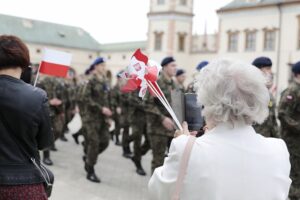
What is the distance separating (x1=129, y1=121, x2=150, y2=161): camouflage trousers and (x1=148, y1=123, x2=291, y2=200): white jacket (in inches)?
251

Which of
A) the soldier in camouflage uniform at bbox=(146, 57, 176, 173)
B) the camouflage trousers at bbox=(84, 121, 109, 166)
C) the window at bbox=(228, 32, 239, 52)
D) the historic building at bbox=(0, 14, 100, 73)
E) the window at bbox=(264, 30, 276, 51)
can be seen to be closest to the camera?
the soldier in camouflage uniform at bbox=(146, 57, 176, 173)

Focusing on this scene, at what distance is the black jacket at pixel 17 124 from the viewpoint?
303cm

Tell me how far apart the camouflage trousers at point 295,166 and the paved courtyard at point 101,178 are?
220cm

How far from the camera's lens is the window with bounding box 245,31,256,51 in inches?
1432

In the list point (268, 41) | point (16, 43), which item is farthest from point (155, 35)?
point (16, 43)

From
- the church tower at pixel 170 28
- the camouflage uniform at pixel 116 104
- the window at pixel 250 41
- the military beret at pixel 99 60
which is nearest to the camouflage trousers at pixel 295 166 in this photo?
the military beret at pixel 99 60

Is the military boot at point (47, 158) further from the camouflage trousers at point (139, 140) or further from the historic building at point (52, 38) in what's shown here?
the historic building at point (52, 38)

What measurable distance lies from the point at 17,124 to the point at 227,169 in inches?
61.3

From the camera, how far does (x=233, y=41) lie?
3781cm

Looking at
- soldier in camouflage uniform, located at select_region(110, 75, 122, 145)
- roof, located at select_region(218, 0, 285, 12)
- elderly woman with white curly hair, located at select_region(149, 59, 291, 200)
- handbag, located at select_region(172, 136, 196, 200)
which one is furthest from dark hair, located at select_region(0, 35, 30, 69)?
roof, located at select_region(218, 0, 285, 12)

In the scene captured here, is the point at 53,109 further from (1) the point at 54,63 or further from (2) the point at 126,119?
(1) the point at 54,63

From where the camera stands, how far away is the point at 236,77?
7.26 feet

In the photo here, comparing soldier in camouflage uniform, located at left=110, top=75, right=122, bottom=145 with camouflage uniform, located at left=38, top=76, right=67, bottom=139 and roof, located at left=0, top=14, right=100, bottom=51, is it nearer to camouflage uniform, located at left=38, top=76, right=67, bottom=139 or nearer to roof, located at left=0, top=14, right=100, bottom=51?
camouflage uniform, located at left=38, top=76, right=67, bottom=139

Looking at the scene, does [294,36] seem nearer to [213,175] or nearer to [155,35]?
[155,35]
